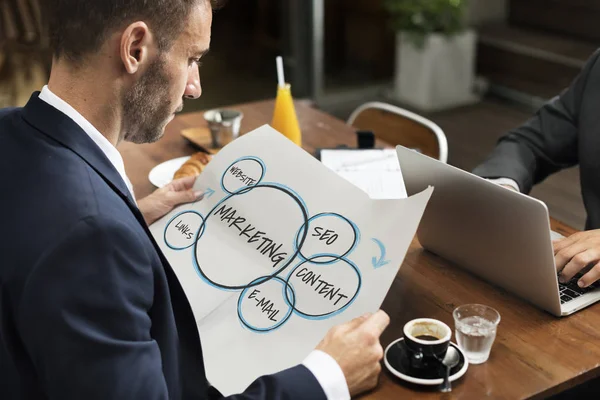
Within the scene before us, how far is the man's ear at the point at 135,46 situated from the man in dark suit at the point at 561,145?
0.97 metres

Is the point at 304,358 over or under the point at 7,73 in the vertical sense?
over

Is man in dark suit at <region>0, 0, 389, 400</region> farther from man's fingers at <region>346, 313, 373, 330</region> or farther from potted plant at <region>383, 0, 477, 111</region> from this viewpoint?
potted plant at <region>383, 0, 477, 111</region>

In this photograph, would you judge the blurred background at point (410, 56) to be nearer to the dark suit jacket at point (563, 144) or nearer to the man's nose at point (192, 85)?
the dark suit jacket at point (563, 144)

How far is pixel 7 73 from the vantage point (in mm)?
4066

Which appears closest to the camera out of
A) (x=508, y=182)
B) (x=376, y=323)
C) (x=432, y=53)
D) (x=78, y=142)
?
(x=78, y=142)

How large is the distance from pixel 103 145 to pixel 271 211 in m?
0.35

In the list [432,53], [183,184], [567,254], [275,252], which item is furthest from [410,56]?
[275,252]

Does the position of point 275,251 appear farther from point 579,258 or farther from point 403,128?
point 403,128

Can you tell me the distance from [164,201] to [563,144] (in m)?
1.08

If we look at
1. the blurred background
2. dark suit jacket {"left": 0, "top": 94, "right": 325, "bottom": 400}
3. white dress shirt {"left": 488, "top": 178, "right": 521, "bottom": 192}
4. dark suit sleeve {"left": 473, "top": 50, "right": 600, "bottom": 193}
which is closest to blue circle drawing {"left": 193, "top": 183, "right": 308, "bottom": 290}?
dark suit jacket {"left": 0, "top": 94, "right": 325, "bottom": 400}

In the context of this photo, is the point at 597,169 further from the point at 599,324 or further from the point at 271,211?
the point at 271,211

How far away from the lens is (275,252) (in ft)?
4.11

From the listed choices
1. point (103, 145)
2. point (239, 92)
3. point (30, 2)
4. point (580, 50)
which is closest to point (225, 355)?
point (103, 145)

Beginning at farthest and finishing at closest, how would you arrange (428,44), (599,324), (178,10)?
(428,44), (599,324), (178,10)
